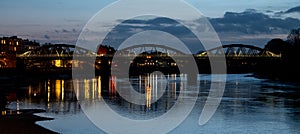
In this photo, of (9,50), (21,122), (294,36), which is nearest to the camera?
(21,122)

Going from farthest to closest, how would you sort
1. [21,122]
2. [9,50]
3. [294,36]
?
1. [9,50]
2. [294,36]
3. [21,122]

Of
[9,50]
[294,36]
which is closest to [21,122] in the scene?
[294,36]

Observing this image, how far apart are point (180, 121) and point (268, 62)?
360 ft

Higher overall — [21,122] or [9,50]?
[9,50]

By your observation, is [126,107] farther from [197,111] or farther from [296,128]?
[296,128]

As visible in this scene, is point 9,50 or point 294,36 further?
point 9,50

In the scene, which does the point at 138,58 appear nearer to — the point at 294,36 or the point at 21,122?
the point at 294,36

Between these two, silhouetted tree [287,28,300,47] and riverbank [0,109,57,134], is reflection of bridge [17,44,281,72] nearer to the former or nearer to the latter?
silhouetted tree [287,28,300,47]

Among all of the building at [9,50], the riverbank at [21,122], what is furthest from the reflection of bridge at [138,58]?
the riverbank at [21,122]

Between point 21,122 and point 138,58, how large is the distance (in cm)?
11117

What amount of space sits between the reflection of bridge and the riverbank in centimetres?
9165

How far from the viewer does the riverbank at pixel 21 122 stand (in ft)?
82.3

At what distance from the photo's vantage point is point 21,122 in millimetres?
28797

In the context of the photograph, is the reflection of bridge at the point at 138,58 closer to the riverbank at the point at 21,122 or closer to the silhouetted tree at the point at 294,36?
the silhouetted tree at the point at 294,36
